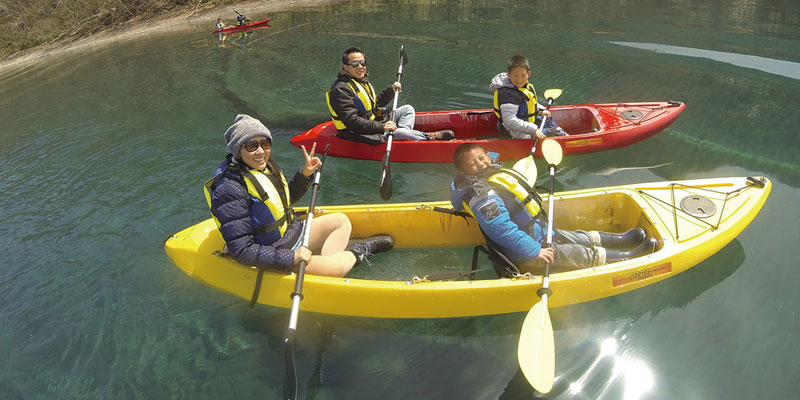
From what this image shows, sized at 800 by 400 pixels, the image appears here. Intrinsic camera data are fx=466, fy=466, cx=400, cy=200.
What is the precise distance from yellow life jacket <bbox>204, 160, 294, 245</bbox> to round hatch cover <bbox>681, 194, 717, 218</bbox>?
12.6ft

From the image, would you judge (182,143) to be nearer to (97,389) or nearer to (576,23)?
(97,389)

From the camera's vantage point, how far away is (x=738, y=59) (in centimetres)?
962

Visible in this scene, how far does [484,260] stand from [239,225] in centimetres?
249

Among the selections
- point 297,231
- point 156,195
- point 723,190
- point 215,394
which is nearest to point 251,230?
point 297,231

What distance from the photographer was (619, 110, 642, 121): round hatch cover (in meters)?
6.83

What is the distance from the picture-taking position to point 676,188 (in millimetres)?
4801

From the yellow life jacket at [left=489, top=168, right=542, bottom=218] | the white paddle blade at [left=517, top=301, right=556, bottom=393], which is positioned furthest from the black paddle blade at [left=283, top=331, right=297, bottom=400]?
the yellow life jacket at [left=489, top=168, right=542, bottom=218]

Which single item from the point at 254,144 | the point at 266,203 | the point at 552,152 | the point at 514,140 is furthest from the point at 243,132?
the point at 514,140

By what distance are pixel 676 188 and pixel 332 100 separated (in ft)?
13.9

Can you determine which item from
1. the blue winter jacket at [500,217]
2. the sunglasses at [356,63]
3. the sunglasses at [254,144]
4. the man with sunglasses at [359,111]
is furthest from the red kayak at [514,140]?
the sunglasses at [254,144]

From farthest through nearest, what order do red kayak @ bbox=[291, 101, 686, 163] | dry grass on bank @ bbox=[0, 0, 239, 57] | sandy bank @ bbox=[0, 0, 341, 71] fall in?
1. dry grass on bank @ bbox=[0, 0, 239, 57]
2. sandy bank @ bbox=[0, 0, 341, 71]
3. red kayak @ bbox=[291, 101, 686, 163]

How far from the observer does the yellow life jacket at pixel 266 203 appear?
3666mm

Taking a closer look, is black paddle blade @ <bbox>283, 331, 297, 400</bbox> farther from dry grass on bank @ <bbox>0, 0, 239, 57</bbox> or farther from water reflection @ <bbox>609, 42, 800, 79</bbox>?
dry grass on bank @ <bbox>0, 0, 239, 57</bbox>

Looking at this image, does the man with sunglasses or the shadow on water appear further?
the man with sunglasses
